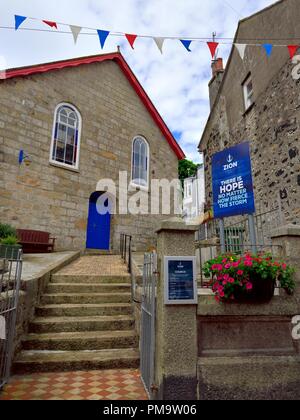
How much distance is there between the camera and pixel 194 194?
35031 millimetres

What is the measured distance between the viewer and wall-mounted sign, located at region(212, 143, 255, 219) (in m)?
5.76

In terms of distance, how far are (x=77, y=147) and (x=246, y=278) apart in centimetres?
990

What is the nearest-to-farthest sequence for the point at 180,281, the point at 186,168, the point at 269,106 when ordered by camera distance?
the point at 180,281 < the point at 269,106 < the point at 186,168

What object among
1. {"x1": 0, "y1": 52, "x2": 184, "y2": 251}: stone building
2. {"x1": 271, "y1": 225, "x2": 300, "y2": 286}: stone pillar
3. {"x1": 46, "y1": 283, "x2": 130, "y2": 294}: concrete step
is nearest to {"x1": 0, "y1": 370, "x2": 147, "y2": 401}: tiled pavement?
{"x1": 46, "y1": 283, "x2": 130, "y2": 294}: concrete step

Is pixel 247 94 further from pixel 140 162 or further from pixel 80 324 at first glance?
pixel 80 324

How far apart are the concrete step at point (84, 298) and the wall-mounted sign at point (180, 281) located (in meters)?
2.70

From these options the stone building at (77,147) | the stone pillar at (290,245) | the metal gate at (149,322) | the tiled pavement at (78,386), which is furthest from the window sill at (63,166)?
the stone pillar at (290,245)

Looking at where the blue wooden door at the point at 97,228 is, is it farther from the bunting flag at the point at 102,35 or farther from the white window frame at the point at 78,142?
the bunting flag at the point at 102,35

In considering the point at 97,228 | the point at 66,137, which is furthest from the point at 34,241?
the point at 66,137

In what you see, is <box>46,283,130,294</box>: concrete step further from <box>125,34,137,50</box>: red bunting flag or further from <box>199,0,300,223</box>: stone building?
<box>125,34,137,50</box>: red bunting flag

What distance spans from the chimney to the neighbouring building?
53.4 ft

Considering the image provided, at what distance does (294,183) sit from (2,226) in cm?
840

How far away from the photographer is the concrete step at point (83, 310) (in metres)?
5.17

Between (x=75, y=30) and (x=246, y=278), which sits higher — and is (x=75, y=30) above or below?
above
